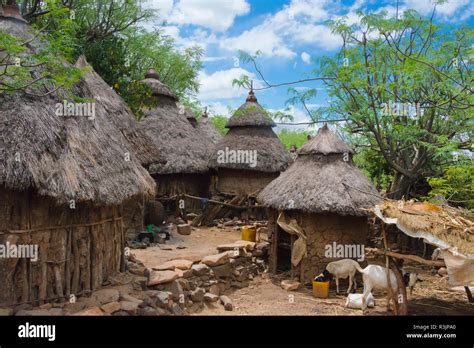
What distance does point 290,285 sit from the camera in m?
9.41

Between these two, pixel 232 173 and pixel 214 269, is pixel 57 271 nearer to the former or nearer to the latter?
pixel 214 269

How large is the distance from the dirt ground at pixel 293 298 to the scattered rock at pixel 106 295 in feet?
6.64

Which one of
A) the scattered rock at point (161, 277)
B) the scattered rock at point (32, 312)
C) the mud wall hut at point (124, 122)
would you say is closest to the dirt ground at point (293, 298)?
the scattered rock at point (161, 277)

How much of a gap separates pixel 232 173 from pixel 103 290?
31.9 feet

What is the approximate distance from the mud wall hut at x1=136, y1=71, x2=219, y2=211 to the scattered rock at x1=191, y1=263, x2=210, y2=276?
629 centimetres

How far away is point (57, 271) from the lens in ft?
20.4

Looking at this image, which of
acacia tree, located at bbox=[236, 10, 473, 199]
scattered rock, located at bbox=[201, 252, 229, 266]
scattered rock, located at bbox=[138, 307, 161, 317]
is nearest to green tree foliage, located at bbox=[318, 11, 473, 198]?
acacia tree, located at bbox=[236, 10, 473, 199]

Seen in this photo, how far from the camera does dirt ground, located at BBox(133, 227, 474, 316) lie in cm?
812

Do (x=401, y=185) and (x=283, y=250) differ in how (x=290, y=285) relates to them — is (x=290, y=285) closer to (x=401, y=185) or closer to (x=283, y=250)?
(x=283, y=250)

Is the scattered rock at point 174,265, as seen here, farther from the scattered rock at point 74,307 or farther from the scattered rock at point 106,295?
the scattered rock at point 74,307

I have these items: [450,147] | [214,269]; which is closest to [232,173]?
[214,269]

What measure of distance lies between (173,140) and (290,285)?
8.19 metres

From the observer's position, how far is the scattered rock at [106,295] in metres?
6.30

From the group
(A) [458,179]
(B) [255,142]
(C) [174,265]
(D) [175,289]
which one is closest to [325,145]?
(A) [458,179]
